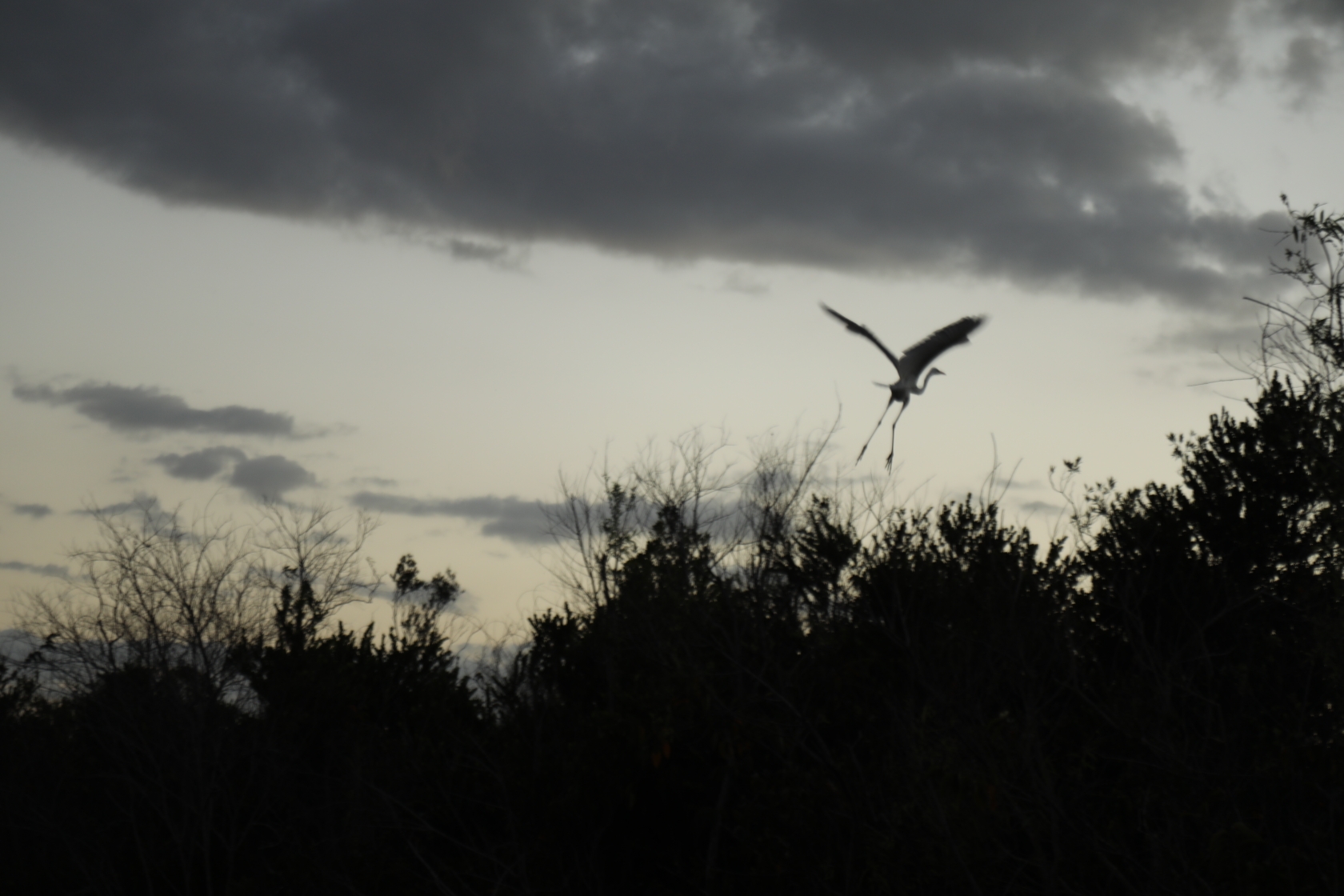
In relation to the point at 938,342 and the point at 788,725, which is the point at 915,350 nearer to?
the point at 938,342

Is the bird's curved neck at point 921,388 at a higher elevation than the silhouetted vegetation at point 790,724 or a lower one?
higher

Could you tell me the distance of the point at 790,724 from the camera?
554 inches

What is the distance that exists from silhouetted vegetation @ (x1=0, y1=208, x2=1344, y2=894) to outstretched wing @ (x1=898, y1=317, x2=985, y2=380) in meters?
1.95

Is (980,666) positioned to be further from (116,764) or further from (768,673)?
(116,764)

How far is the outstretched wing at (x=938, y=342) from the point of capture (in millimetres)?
12797

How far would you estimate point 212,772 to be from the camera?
67.8 ft

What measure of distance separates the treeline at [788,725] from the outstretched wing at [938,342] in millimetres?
2084

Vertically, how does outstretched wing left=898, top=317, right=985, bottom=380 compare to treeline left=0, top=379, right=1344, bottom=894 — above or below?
above

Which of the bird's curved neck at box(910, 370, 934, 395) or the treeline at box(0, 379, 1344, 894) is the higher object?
the bird's curved neck at box(910, 370, 934, 395)

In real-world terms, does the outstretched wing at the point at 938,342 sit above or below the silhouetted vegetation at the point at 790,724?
above

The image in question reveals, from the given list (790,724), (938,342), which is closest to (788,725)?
(790,724)

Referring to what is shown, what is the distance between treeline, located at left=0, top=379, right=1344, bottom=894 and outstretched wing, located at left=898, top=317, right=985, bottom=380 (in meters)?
2.08

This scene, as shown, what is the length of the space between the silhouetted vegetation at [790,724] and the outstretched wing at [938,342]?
1954 millimetres

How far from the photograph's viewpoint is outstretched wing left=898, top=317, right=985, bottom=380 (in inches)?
504
